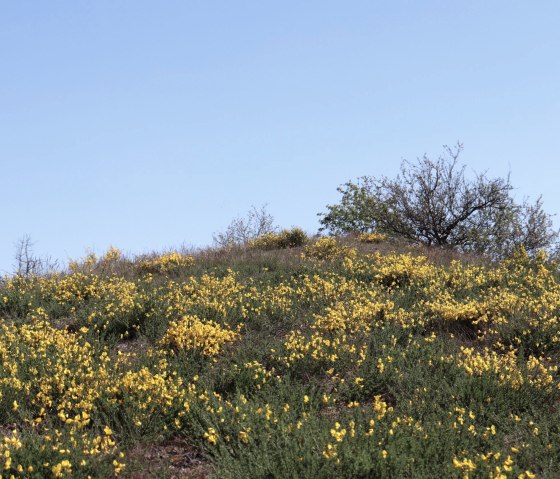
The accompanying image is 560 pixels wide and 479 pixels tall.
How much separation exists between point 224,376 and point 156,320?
252cm

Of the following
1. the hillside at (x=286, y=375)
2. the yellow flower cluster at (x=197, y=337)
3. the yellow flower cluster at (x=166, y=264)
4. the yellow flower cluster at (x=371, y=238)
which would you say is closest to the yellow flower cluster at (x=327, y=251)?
the hillside at (x=286, y=375)

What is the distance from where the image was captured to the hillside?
512 centimetres

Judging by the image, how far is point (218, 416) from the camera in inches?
232

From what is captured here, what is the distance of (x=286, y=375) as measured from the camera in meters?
6.95

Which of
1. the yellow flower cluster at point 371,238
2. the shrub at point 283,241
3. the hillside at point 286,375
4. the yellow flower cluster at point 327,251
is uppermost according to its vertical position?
the shrub at point 283,241

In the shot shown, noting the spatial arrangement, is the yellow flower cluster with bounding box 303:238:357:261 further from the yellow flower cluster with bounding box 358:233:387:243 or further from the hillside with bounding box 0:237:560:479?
the yellow flower cluster with bounding box 358:233:387:243

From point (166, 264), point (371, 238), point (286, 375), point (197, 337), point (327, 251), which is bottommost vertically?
point (286, 375)

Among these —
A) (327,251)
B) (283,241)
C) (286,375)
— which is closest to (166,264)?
(327,251)

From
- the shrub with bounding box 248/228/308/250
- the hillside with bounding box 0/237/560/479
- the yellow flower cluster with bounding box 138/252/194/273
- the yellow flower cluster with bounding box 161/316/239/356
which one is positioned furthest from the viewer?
the shrub with bounding box 248/228/308/250

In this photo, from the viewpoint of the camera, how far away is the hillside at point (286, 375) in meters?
5.12

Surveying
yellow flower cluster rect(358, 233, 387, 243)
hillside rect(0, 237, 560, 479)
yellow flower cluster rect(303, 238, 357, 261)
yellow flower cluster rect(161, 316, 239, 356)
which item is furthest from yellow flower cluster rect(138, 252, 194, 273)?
yellow flower cluster rect(358, 233, 387, 243)

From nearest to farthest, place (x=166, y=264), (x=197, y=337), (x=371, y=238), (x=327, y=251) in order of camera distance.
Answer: (x=197, y=337) → (x=166, y=264) → (x=327, y=251) → (x=371, y=238)

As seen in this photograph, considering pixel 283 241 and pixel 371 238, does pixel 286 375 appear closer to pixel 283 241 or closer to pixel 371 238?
pixel 283 241

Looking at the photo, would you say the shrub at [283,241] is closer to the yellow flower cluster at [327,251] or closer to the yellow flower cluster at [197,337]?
the yellow flower cluster at [327,251]
